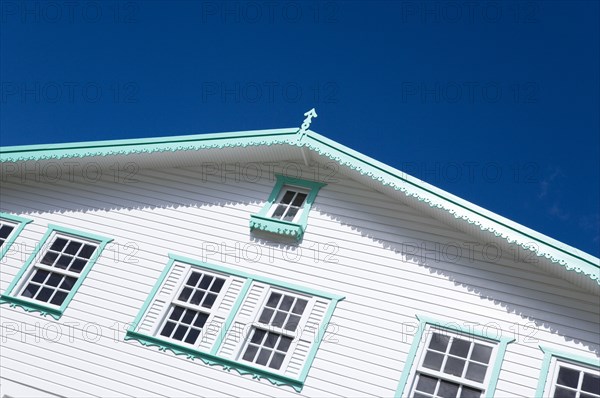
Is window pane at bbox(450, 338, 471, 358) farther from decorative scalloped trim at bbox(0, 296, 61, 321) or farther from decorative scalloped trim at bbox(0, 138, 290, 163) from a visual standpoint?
decorative scalloped trim at bbox(0, 296, 61, 321)

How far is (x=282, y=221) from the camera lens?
44.3ft

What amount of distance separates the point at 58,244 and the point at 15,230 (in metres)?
1.20

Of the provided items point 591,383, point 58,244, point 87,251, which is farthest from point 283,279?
point 591,383

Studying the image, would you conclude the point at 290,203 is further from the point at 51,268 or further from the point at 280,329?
the point at 51,268

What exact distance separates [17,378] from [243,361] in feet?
14.6

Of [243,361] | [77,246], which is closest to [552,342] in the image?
[243,361]

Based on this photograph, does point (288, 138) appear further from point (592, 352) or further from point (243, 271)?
point (592, 352)

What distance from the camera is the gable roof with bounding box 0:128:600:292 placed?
11508 millimetres

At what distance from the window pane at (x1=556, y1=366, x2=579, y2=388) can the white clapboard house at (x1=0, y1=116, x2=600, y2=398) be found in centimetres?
2

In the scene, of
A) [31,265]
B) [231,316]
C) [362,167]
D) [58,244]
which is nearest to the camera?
[231,316]

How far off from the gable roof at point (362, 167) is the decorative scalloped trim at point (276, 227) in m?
1.77

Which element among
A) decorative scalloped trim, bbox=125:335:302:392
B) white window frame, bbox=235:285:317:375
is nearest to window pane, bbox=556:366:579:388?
white window frame, bbox=235:285:317:375

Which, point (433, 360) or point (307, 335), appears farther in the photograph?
point (307, 335)

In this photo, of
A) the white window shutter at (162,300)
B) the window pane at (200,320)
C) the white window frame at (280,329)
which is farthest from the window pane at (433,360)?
the white window shutter at (162,300)
